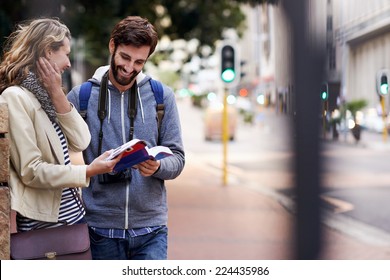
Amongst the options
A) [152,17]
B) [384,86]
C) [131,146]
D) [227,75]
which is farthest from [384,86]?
[227,75]

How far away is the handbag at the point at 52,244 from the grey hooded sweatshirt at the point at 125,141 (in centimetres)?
17

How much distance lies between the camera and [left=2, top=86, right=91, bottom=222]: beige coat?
4.12ft

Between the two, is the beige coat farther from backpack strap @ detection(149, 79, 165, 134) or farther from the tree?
the tree

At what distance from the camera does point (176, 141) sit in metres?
1.51

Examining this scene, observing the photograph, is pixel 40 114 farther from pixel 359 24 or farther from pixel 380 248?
pixel 380 248

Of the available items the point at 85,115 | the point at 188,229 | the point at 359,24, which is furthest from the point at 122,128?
the point at 188,229

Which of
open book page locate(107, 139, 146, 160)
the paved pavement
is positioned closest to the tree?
open book page locate(107, 139, 146, 160)

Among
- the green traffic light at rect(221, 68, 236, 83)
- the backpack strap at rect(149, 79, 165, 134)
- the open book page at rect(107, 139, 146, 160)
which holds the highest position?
the green traffic light at rect(221, 68, 236, 83)

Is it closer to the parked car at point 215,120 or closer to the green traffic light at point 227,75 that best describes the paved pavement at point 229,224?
the green traffic light at point 227,75

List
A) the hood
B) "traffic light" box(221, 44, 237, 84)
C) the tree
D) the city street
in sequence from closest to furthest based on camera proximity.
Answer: the city street, the hood, the tree, "traffic light" box(221, 44, 237, 84)

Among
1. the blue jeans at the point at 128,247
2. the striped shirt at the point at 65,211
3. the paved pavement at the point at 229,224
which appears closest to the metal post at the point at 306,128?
the striped shirt at the point at 65,211

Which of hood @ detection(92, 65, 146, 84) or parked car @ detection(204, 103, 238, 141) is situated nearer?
hood @ detection(92, 65, 146, 84)
